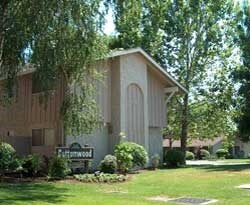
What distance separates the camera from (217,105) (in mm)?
40594

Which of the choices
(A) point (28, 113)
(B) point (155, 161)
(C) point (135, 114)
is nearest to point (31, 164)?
(A) point (28, 113)

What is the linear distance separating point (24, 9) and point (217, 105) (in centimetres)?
2653

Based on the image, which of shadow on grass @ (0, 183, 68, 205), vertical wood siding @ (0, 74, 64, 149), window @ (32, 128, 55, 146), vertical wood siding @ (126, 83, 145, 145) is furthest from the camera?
vertical wood siding @ (126, 83, 145, 145)

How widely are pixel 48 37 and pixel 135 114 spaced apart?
12397mm

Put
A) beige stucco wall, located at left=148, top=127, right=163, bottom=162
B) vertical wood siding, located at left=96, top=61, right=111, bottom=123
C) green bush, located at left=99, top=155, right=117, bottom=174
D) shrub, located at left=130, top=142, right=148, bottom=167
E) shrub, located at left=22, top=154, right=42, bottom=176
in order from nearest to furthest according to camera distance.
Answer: shrub, located at left=22, top=154, right=42, bottom=176, green bush, located at left=99, top=155, right=117, bottom=174, shrub, located at left=130, top=142, right=148, bottom=167, vertical wood siding, located at left=96, top=61, right=111, bottom=123, beige stucco wall, located at left=148, top=127, right=163, bottom=162

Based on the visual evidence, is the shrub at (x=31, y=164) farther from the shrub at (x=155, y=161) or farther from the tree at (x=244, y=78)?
the tree at (x=244, y=78)

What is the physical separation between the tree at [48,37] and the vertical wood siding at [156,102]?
11.6 metres

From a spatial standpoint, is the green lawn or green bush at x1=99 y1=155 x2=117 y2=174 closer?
the green lawn

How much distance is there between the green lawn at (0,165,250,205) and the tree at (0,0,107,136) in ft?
12.8

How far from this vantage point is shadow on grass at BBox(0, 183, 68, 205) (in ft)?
42.4

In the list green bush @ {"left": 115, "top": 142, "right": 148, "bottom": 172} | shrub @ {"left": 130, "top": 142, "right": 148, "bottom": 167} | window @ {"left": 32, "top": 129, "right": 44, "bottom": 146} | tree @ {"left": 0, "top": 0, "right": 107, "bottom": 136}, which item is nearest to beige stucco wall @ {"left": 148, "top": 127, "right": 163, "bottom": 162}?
shrub @ {"left": 130, "top": 142, "right": 148, "bottom": 167}

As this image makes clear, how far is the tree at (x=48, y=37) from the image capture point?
55.6 ft

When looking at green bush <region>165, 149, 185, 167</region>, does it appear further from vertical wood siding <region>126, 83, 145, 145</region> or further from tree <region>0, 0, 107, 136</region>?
tree <region>0, 0, 107, 136</region>

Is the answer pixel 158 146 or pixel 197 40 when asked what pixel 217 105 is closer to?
pixel 197 40
